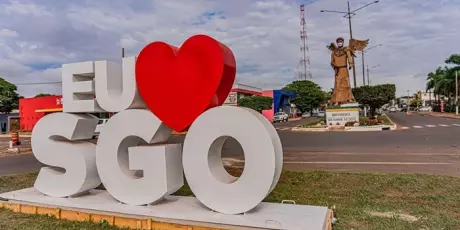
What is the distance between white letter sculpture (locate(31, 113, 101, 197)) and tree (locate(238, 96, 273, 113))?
132ft

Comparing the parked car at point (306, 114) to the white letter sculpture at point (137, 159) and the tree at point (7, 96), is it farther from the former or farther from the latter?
the white letter sculpture at point (137, 159)

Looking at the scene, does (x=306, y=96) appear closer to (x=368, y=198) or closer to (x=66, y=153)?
(x=368, y=198)

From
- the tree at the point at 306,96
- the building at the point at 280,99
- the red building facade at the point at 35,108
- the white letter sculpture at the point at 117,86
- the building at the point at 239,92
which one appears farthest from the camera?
the tree at the point at 306,96

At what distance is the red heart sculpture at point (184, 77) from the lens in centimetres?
474

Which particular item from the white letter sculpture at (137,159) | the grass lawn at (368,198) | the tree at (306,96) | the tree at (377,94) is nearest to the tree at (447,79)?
the tree at (306,96)

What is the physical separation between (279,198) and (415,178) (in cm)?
333

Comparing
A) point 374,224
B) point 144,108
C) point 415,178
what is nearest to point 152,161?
point 144,108

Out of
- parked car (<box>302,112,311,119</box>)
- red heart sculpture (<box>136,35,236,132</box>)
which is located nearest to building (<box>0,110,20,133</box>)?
parked car (<box>302,112,311,119</box>)

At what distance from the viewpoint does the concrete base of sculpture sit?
4.32 metres

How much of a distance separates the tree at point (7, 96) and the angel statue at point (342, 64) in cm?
4688

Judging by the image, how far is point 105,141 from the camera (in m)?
5.47

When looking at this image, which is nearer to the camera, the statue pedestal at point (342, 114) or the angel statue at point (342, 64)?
the statue pedestal at point (342, 114)

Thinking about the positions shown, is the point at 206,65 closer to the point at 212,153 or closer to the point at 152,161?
the point at 212,153

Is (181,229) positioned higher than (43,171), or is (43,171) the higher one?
(43,171)
